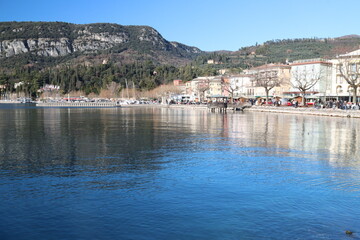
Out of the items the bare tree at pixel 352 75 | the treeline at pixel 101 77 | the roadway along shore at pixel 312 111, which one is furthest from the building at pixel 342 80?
the treeline at pixel 101 77

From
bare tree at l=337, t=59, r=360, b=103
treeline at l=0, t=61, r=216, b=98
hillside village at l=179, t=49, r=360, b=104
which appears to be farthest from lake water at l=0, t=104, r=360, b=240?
treeline at l=0, t=61, r=216, b=98

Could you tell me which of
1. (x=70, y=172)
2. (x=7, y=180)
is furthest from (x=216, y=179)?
(x=7, y=180)

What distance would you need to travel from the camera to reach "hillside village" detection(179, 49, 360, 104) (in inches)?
2699

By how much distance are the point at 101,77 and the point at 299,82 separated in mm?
115647

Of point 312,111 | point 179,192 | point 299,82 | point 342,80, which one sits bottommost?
point 179,192

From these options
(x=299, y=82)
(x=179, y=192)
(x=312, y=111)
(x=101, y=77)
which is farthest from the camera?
(x=101, y=77)

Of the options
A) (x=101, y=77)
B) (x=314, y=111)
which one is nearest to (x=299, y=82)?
(x=314, y=111)

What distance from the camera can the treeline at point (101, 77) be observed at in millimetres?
151500

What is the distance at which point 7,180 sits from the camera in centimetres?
1367

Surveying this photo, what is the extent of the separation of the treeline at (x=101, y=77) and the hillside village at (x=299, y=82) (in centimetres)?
3154

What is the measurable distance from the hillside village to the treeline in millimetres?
31545

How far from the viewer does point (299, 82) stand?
65875mm

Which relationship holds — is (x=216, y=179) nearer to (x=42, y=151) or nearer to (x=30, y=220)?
(x=30, y=220)

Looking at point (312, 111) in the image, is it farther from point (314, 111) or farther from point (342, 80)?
point (342, 80)
